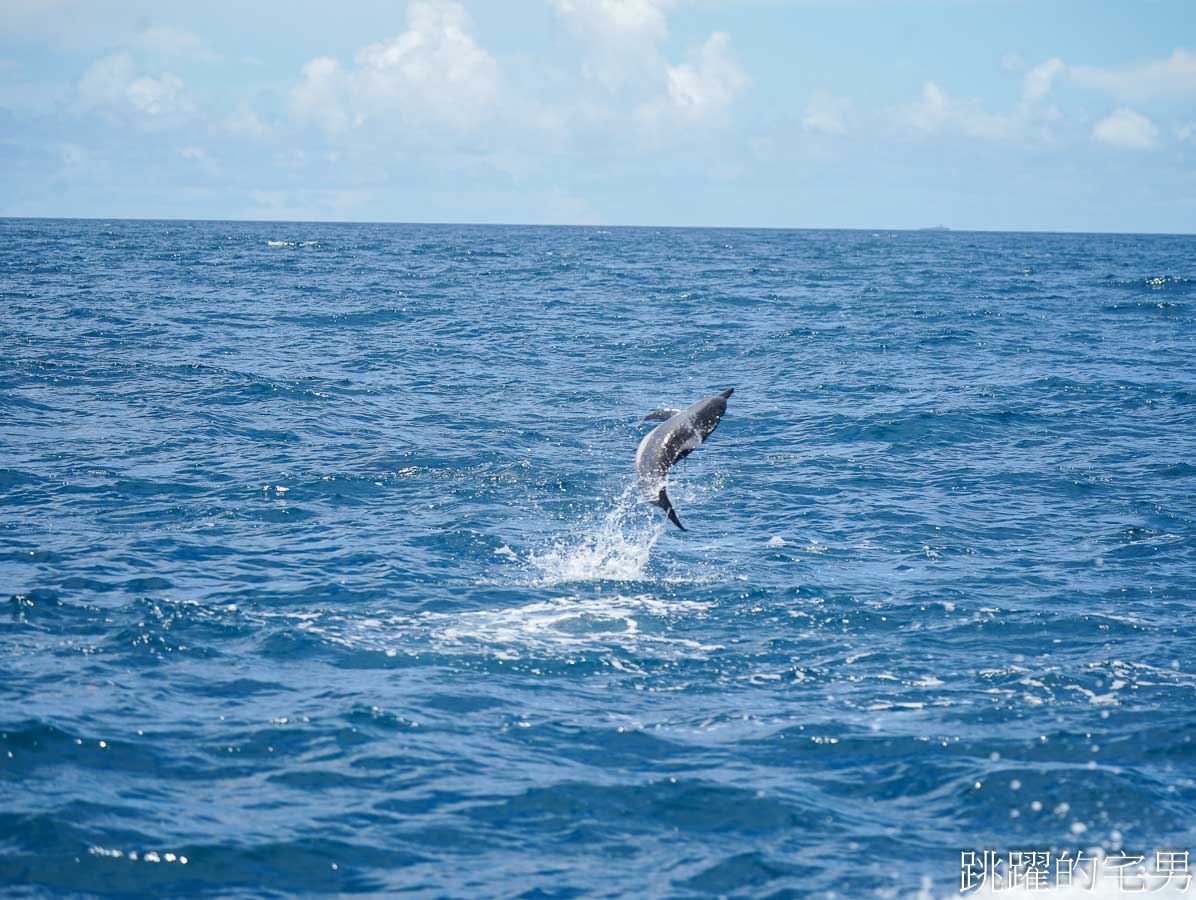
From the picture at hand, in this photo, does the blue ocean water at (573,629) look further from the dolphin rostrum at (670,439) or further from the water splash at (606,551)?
the dolphin rostrum at (670,439)

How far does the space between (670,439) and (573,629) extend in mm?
3221

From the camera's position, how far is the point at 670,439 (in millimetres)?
17203

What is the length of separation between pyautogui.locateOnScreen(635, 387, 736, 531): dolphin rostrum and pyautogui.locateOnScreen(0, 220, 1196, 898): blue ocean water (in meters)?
1.96

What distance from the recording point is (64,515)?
816 inches

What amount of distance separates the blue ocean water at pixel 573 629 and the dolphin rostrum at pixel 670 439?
196 centimetres

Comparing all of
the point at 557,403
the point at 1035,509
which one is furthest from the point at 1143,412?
the point at 557,403

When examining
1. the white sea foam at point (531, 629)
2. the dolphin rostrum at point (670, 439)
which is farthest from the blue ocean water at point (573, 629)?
the dolphin rostrum at point (670, 439)

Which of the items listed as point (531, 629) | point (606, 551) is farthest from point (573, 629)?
point (606, 551)

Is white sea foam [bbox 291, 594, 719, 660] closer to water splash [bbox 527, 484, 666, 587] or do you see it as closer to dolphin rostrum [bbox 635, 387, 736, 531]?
water splash [bbox 527, 484, 666, 587]

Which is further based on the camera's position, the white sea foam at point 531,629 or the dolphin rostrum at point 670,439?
the dolphin rostrum at point 670,439

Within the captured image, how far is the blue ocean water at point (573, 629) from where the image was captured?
36.2 ft

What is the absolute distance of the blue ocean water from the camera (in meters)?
11.0

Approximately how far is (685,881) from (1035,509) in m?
15.0

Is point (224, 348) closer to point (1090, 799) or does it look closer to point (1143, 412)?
point (1143, 412)
